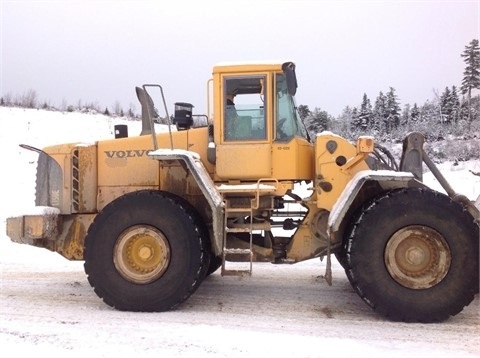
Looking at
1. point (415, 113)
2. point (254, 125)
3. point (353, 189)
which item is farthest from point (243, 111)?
point (415, 113)

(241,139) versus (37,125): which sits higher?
(37,125)

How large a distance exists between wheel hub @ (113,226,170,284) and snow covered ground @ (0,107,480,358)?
454mm

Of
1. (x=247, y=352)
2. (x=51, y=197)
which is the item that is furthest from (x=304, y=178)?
(x=51, y=197)

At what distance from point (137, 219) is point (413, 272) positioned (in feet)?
10.0

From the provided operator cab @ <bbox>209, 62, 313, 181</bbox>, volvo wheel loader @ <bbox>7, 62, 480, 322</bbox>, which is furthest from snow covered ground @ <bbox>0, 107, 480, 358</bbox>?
operator cab @ <bbox>209, 62, 313, 181</bbox>

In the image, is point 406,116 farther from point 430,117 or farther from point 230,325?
point 230,325

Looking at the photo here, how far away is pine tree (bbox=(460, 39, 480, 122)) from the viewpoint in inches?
1390

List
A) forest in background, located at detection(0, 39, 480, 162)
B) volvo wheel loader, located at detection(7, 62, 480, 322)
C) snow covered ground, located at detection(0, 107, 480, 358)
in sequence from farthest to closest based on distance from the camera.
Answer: forest in background, located at detection(0, 39, 480, 162)
volvo wheel loader, located at detection(7, 62, 480, 322)
snow covered ground, located at detection(0, 107, 480, 358)

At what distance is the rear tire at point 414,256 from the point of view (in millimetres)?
5504

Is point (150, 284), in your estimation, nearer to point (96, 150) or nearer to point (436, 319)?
point (96, 150)

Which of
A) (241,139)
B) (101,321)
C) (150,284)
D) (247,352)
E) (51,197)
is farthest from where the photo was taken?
(51,197)

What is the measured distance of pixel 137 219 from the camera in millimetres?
5988

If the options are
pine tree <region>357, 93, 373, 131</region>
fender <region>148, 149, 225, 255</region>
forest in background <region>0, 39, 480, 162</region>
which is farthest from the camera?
pine tree <region>357, 93, 373, 131</region>

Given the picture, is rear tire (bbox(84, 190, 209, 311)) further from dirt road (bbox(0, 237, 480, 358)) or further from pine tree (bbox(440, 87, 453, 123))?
pine tree (bbox(440, 87, 453, 123))
